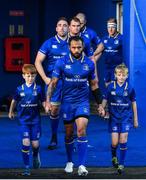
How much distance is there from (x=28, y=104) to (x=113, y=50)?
15.3ft

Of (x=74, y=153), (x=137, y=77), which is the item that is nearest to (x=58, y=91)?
(x=74, y=153)

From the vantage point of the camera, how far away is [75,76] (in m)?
9.06

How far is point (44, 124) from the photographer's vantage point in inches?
541

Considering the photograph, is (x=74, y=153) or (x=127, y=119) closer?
(x=127, y=119)

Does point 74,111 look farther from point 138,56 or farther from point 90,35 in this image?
point 138,56

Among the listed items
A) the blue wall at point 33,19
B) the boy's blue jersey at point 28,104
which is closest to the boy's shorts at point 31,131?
the boy's blue jersey at point 28,104

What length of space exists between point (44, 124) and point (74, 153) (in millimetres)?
3308

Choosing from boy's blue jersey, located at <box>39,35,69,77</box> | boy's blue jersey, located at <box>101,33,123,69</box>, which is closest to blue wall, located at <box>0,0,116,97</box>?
boy's blue jersey, located at <box>101,33,123,69</box>

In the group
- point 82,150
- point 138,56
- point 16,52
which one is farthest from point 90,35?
point 16,52

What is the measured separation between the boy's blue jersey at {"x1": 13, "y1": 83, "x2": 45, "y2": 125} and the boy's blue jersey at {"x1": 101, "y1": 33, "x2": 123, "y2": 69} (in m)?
4.42

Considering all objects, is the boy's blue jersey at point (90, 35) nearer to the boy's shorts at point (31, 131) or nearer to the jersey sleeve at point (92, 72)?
the jersey sleeve at point (92, 72)

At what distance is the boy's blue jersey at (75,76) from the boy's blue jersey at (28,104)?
0.40 metres

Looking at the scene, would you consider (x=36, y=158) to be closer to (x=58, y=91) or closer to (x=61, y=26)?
(x=58, y=91)

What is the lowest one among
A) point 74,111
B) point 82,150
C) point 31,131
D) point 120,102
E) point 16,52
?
point 82,150
